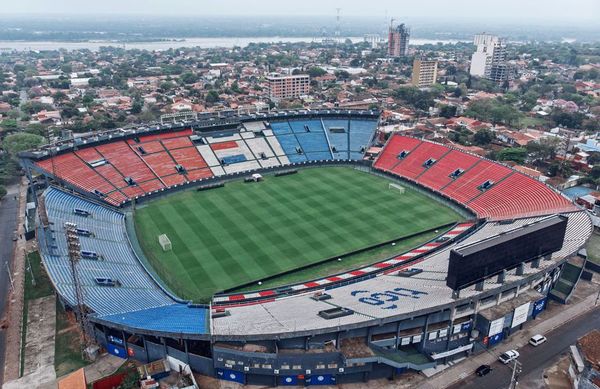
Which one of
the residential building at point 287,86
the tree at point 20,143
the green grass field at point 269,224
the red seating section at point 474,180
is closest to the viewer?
the green grass field at point 269,224

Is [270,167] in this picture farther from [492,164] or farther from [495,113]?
[495,113]

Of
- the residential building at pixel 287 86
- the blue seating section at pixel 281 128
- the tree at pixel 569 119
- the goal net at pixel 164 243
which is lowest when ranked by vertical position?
the goal net at pixel 164 243

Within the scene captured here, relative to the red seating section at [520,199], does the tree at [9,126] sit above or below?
above

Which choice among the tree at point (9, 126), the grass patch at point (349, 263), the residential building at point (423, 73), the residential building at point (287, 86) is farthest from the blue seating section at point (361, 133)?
the residential building at point (423, 73)

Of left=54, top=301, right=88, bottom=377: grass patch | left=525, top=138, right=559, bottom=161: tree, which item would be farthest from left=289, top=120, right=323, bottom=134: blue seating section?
left=54, top=301, right=88, bottom=377: grass patch

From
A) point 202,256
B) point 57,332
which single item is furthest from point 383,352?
point 57,332

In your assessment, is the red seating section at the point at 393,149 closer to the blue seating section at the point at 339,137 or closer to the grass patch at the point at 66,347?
the blue seating section at the point at 339,137
